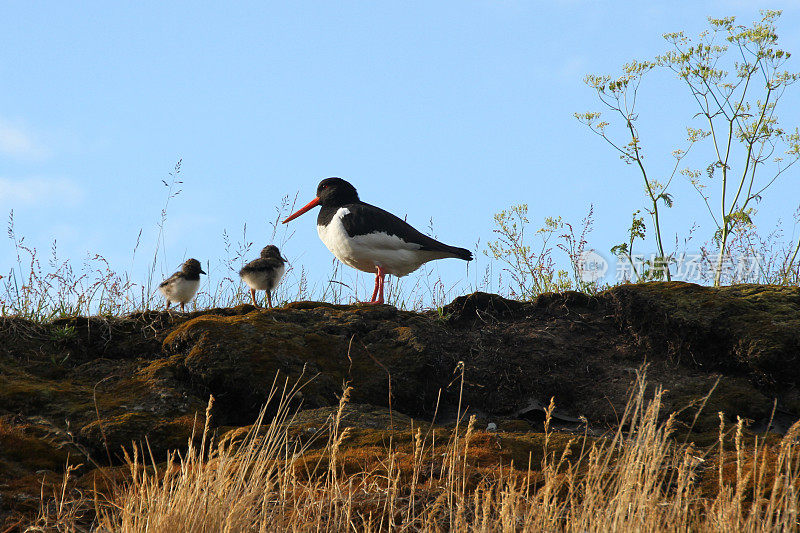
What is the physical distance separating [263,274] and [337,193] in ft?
6.54

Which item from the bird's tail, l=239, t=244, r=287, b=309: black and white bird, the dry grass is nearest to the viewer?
the dry grass

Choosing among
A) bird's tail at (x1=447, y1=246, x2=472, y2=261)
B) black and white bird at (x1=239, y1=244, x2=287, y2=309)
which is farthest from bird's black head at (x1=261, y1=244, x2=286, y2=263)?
bird's tail at (x1=447, y1=246, x2=472, y2=261)

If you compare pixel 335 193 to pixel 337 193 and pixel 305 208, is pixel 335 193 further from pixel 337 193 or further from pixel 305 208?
pixel 305 208

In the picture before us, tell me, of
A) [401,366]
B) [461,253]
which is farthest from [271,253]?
[401,366]

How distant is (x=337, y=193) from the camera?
9.91m

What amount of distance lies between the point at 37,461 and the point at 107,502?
0.69 meters

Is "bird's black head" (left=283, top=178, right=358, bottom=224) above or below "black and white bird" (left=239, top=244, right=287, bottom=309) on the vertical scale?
above

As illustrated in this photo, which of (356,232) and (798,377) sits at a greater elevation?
(356,232)

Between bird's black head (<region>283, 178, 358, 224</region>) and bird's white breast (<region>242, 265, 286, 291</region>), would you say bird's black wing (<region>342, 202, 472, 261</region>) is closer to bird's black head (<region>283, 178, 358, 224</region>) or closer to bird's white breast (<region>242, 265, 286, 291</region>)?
bird's black head (<region>283, 178, 358, 224</region>)

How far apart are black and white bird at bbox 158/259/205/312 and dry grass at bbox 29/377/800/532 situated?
13.9ft

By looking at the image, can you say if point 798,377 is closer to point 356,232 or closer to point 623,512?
point 623,512

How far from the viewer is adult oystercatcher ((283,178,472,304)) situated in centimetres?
882

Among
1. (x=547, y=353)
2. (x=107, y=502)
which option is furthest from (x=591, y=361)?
(x=107, y=502)

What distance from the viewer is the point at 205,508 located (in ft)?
11.6
